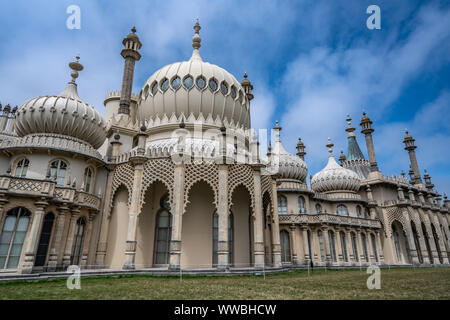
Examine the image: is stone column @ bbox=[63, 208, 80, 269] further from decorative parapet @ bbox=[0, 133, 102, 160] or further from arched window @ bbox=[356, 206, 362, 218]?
arched window @ bbox=[356, 206, 362, 218]

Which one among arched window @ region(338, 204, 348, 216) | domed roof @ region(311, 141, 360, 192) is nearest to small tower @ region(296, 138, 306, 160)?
domed roof @ region(311, 141, 360, 192)

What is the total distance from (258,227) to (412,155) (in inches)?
1568

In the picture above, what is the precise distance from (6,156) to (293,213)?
22089 mm

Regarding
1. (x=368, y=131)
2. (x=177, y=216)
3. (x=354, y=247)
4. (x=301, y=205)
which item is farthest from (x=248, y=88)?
(x=368, y=131)

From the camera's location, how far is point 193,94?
2045cm

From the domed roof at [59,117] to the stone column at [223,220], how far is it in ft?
27.9

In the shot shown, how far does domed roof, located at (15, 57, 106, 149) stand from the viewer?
51.4 ft

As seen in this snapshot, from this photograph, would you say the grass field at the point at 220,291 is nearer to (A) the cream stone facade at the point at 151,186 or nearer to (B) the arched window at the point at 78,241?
(A) the cream stone facade at the point at 151,186

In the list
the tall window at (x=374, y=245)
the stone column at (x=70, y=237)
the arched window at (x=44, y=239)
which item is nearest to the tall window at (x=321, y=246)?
the tall window at (x=374, y=245)

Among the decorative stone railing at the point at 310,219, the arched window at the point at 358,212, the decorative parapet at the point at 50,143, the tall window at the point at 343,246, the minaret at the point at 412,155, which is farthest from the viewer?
the minaret at the point at 412,155

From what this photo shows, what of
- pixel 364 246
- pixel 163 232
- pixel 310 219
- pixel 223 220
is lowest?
pixel 364 246

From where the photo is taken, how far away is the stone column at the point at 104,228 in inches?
632

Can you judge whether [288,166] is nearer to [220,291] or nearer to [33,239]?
[220,291]
